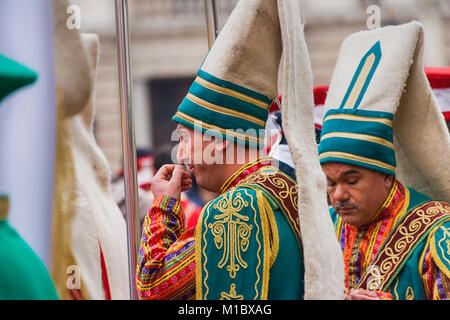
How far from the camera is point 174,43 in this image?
1152 centimetres

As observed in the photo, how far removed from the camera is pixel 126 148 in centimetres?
241

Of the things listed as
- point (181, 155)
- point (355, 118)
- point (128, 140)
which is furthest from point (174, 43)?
point (181, 155)

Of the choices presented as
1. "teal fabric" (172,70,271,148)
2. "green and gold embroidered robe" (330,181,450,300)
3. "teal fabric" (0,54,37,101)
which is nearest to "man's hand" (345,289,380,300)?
"green and gold embroidered robe" (330,181,450,300)

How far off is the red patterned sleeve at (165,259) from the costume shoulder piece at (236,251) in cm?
4

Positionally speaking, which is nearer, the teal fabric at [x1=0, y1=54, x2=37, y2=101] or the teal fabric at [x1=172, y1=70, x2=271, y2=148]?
the teal fabric at [x1=0, y1=54, x2=37, y2=101]

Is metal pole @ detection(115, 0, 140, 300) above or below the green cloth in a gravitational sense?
above

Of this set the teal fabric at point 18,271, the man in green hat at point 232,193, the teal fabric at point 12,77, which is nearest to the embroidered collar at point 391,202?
the man in green hat at point 232,193

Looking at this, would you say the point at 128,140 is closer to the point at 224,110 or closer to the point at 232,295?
the point at 224,110

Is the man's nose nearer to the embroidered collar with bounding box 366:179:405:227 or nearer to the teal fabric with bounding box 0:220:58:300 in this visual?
the teal fabric with bounding box 0:220:58:300

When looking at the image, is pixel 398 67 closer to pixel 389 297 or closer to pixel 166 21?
pixel 389 297

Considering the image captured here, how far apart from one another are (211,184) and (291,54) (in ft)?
1.72

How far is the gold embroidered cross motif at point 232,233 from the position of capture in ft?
6.47

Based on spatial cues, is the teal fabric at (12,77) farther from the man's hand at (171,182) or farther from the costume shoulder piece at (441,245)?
the costume shoulder piece at (441,245)

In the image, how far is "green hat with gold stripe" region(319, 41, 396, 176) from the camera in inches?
112
